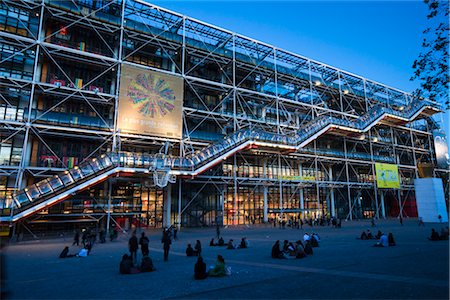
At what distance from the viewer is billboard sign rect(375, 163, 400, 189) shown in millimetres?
40125

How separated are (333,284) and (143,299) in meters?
4.14

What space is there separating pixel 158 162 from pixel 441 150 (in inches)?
1819

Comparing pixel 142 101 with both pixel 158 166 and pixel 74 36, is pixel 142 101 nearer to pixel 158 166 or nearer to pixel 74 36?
pixel 158 166

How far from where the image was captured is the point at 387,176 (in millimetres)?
41219

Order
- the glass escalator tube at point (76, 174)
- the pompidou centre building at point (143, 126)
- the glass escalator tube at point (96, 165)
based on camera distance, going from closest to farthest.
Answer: the glass escalator tube at point (76, 174)
the glass escalator tube at point (96, 165)
the pompidou centre building at point (143, 126)

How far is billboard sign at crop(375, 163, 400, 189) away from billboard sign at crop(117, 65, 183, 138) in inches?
1048

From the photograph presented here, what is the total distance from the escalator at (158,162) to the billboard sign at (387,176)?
6298 millimetres

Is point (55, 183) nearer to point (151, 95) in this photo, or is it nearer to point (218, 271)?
point (151, 95)

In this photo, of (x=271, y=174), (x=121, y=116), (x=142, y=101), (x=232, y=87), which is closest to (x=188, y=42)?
(x=232, y=87)

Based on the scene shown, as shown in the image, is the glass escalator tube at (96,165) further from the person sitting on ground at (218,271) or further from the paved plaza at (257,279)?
the person sitting on ground at (218,271)

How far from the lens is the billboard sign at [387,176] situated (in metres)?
40.1

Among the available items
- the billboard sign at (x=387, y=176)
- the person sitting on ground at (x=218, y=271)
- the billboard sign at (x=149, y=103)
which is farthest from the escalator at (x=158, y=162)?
the person sitting on ground at (x=218, y=271)

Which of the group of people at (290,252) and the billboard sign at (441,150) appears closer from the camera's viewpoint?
the group of people at (290,252)

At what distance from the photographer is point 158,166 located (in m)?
24.0
